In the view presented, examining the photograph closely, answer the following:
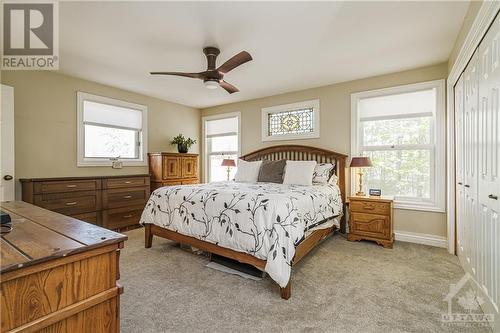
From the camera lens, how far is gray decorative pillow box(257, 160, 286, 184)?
3982mm

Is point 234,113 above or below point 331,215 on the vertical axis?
above

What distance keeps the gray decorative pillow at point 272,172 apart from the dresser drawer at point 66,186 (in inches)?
104

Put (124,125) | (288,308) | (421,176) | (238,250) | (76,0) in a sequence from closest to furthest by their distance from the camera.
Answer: (288,308) < (76,0) < (238,250) < (421,176) < (124,125)

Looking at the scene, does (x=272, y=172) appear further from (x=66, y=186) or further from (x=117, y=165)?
(x=66, y=186)

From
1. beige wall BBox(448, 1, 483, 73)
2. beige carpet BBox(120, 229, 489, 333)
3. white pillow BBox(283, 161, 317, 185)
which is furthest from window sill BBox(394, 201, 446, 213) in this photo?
beige wall BBox(448, 1, 483, 73)

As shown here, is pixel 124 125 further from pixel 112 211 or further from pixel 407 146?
pixel 407 146

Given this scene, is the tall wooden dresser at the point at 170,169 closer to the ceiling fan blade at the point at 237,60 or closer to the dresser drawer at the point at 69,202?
the dresser drawer at the point at 69,202

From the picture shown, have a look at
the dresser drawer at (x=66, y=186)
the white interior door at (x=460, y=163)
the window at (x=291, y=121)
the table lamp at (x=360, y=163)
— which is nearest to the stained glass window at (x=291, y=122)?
the window at (x=291, y=121)

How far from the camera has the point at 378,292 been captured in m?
2.17

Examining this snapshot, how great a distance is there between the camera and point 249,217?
7.59 feet

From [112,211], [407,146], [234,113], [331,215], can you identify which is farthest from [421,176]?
[112,211]

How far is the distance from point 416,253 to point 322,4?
3.07 m

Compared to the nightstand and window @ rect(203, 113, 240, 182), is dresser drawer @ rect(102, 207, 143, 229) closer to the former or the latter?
window @ rect(203, 113, 240, 182)

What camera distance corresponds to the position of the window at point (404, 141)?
344cm
